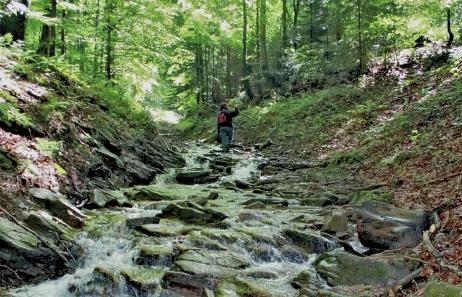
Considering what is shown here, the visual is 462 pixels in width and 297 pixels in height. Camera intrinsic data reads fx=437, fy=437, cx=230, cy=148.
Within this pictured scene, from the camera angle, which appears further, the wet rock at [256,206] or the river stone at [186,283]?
the wet rock at [256,206]

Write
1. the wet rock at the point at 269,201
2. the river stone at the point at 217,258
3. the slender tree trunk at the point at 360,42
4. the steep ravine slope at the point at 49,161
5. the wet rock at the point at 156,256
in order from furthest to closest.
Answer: the slender tree trunk at the point at 360,42 < the wet rock at the point at 269,201 < the wet rock at the point at 156,256 < the river stone at the point at 217,258 < the steep ravine slope at the point at 49,161

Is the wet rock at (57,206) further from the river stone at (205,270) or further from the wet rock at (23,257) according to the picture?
the river stone at (205,270)

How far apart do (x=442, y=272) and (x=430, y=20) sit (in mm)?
14583

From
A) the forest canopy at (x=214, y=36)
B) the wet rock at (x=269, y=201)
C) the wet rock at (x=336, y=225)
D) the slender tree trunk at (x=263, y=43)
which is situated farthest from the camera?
the slender tree trunk at (x=263, y=43)

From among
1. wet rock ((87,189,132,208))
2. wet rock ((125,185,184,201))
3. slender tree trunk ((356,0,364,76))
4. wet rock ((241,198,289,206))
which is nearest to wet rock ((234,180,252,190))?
wet rock ((241,198,289,206))

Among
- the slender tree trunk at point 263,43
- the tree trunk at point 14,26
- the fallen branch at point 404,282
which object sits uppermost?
the slender tree trunk at point 263,43

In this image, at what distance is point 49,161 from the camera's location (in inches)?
→ 344

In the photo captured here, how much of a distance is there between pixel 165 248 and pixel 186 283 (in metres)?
1.12

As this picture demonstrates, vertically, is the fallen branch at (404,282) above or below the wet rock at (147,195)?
above

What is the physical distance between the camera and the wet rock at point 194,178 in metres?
14.0

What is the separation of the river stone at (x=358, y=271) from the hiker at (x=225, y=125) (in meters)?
11.2

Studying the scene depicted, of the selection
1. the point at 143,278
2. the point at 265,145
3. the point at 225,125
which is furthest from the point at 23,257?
the point at 265,145

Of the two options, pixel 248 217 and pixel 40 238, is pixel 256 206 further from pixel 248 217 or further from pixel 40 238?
pixel 40 238

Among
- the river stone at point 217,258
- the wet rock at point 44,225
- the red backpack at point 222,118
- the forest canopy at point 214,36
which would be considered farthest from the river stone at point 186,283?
the red backpack at point 222,118
